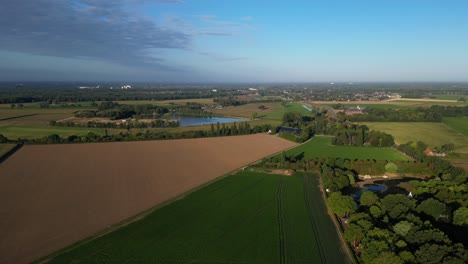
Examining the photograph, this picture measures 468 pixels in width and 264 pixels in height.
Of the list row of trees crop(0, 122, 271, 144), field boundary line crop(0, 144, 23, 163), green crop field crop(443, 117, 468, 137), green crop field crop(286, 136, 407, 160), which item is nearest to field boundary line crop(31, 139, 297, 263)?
green crop field crop(286, 136, 407, 160)

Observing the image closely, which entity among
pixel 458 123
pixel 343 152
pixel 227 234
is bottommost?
pixel 227 234

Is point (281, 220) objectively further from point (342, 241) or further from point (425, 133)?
point (425, 133)

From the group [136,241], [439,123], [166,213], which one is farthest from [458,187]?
[439,123]

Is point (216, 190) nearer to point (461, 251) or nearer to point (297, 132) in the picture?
point (461, 251)

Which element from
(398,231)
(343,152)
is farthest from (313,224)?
(343,152)

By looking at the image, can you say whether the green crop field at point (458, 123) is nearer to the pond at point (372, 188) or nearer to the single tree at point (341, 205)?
the pond at point (372, 188)

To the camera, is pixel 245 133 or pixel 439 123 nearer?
pixel 245 133

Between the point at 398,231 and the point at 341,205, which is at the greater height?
the point at 341,205
